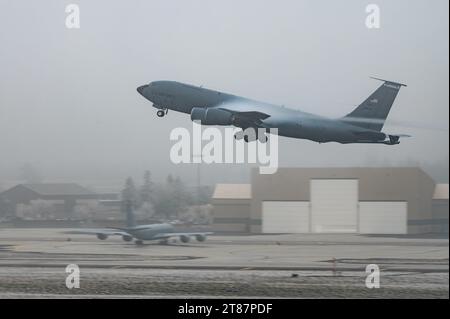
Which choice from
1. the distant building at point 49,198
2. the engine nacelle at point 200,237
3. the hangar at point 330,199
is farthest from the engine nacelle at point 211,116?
the distant building at point 49,198

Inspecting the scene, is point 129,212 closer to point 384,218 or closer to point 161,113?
point 161,113

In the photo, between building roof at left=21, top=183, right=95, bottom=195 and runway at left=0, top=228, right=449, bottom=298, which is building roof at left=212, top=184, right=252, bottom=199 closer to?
runway at left=0, top=228, right=449, bottom=298

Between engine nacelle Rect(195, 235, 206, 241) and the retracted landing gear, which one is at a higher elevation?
the retracted landing gear

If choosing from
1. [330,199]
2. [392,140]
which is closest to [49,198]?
[330,199]

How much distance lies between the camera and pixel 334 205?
11.4 meters

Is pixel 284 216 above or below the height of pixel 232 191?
below

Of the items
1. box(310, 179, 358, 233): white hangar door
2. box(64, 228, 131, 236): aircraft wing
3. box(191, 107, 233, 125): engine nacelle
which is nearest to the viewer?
box(310, 179, 358, 233): white hangar door

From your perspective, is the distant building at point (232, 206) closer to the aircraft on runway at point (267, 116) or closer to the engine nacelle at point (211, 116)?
the aircraft on runway at point (267, 116)

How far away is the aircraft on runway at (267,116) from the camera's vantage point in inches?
449

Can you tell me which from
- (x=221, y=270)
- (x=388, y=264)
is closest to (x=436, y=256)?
(x=388, y=264)

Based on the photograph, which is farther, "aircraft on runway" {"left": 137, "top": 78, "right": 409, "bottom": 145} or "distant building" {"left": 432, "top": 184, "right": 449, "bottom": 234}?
"aircraft on runway" {"left": 137, "top": 78, "right": 409, "bottom": 145}

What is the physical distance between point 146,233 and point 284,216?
1955 mm

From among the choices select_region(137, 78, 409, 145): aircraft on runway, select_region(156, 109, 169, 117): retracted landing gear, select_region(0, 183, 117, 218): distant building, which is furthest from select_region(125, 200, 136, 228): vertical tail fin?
select_region(137, 78, 409, 145): aircraft on runway

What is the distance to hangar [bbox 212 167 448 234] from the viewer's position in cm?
1121
